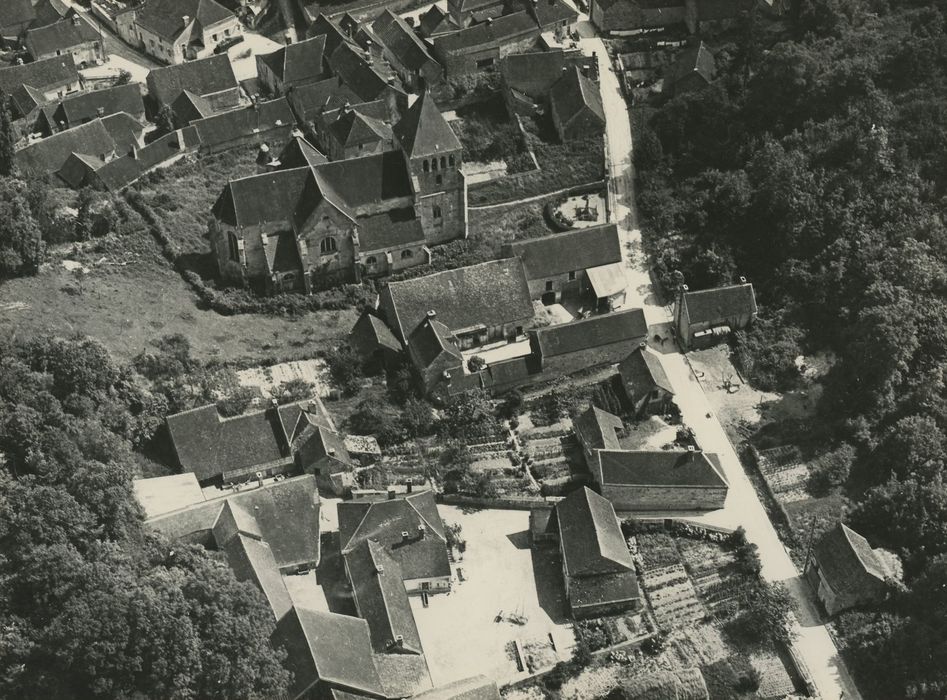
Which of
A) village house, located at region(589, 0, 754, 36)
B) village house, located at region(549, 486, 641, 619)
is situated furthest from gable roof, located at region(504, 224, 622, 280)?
village house, located at region(589, 0, 754, 36)

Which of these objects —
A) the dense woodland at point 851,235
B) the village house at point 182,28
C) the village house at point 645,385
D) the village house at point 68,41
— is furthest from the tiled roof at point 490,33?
the village house at point 645,385

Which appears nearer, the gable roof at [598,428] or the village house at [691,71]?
the gable roof at [598,428]

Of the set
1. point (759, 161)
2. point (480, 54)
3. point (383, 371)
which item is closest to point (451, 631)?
point (383, 371)

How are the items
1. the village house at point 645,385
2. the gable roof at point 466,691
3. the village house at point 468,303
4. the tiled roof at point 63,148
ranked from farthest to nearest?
the tiled roof at point 63,148 < the village house at point 468,303 < the village house at point 645,385 < the gable roof at point 466,691

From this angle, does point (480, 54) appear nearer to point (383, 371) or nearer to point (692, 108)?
point (692, 108)

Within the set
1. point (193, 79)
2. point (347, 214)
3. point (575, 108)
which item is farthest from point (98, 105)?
point (575, 108)

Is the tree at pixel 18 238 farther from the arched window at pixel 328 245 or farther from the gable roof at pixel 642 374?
the gable roof at pixel 642 374
